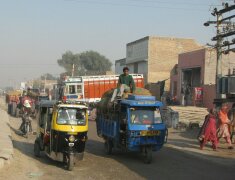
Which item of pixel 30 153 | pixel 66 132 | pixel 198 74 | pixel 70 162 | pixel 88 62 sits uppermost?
pixel 88 62

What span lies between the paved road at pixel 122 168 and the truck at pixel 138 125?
564mm

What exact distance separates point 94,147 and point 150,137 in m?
4.54

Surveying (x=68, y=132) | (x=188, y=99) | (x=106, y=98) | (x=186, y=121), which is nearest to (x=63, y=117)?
(x=68, y=132)

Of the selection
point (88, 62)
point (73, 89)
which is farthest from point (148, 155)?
point (88, 62)

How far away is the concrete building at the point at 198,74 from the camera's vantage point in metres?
40.1

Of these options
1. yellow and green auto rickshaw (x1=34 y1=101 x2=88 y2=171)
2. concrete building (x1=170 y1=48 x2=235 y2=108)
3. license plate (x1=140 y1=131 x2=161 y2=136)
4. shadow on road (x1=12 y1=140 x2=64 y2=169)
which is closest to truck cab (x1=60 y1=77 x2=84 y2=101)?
concrete building (x1=170 y1=48 x2=235 y2=108)

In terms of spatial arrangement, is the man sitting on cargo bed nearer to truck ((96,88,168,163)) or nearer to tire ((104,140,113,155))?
truck ((96,88,168,163))

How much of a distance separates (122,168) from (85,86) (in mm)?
24568

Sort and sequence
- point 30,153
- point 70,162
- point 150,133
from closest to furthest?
point 70,162, point 150,133, point 30,153

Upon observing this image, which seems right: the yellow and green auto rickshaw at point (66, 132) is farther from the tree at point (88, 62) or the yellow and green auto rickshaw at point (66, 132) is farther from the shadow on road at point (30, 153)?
the tree at point (88, 62)

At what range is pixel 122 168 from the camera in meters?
12.9

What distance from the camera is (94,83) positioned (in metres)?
37.6

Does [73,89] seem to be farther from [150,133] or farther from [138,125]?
[150,133]

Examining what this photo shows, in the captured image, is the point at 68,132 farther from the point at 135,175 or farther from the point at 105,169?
the point at 135,175
